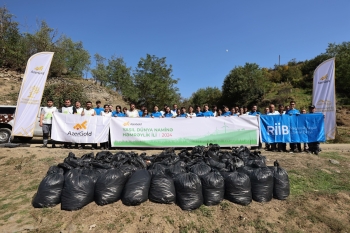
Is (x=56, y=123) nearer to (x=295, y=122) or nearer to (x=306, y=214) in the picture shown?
(x=306, y=214)

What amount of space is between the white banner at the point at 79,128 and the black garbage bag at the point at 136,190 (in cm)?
450

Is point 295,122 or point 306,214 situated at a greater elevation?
point 295,122

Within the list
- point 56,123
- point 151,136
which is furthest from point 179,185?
point 56,123

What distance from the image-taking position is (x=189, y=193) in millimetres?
3676

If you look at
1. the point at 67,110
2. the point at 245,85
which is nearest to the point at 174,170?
the point at 67,110

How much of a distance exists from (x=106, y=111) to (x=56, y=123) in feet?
5.66

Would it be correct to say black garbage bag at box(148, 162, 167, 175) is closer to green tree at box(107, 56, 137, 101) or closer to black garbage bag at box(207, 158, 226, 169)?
black garbage bag at box(207, 158, 226, 169)

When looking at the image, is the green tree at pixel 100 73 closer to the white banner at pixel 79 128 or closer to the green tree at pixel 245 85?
the green tree at pixel 245 85

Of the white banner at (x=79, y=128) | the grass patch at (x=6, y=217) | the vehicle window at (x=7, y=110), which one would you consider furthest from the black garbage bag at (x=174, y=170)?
the vehicle window at (x=7, y=110)

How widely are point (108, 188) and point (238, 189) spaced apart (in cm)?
214

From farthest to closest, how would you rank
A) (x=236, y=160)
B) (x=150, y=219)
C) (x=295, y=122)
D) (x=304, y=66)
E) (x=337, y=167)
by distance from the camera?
(x=304, y=66), (x=295, y=122), (x=337, y=167), (x=236, y=160), (x=150, y=219)

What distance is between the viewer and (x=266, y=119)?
8055 mm

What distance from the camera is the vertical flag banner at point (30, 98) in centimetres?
838

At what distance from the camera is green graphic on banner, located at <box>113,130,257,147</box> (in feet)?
26.1
